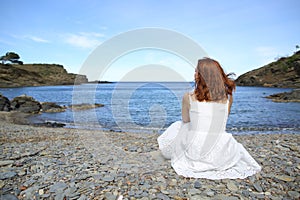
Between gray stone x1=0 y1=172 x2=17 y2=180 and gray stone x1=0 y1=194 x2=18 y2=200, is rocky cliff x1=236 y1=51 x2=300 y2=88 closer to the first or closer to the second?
gray stone x1=0 y1=172 x2=17 y2=180

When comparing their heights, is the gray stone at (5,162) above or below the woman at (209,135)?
below

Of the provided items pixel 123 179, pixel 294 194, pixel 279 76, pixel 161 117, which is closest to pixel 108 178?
pixel 123 179

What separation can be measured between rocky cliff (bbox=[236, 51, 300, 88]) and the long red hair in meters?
71.1

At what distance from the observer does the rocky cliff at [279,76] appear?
6870cm

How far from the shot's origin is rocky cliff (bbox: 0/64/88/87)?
83500 millimetres

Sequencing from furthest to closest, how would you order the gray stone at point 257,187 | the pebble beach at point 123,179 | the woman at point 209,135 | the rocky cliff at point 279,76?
1. the rocky cliff at point 279,76
2. the woman at point 209,135
3. the gray stone at point 257,187
4. the pebble beach at point 123,179

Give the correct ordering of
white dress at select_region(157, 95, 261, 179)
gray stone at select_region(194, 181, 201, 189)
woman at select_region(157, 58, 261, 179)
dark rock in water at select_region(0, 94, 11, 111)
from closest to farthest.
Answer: gray stone at select_region(194, 181, 201, 189), woman at select_region(157, 58, 261, 179), white dress at select_region(157, 95, 261, 179), dark rock in water at select_region(0, 94, 11, 111)

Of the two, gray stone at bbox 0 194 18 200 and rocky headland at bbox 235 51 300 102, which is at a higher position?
rocky headland at bbox 235 51 300 102

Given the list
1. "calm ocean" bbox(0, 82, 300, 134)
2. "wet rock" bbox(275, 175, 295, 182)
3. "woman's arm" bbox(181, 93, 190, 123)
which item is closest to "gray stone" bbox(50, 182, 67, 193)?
"woman's arm" bbox(181, 93, 190, 123)

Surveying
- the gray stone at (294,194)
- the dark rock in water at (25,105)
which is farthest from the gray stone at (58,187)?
the dark rock in water at (25,105)

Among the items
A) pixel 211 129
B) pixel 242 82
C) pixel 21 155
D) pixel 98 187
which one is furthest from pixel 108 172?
pixel 242 82

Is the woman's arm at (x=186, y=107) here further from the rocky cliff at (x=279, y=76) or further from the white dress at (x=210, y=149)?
the rocky cliff at (x=279, y=76)

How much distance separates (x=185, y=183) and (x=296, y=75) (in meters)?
81.4

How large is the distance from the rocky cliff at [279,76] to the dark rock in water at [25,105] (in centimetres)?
6766
